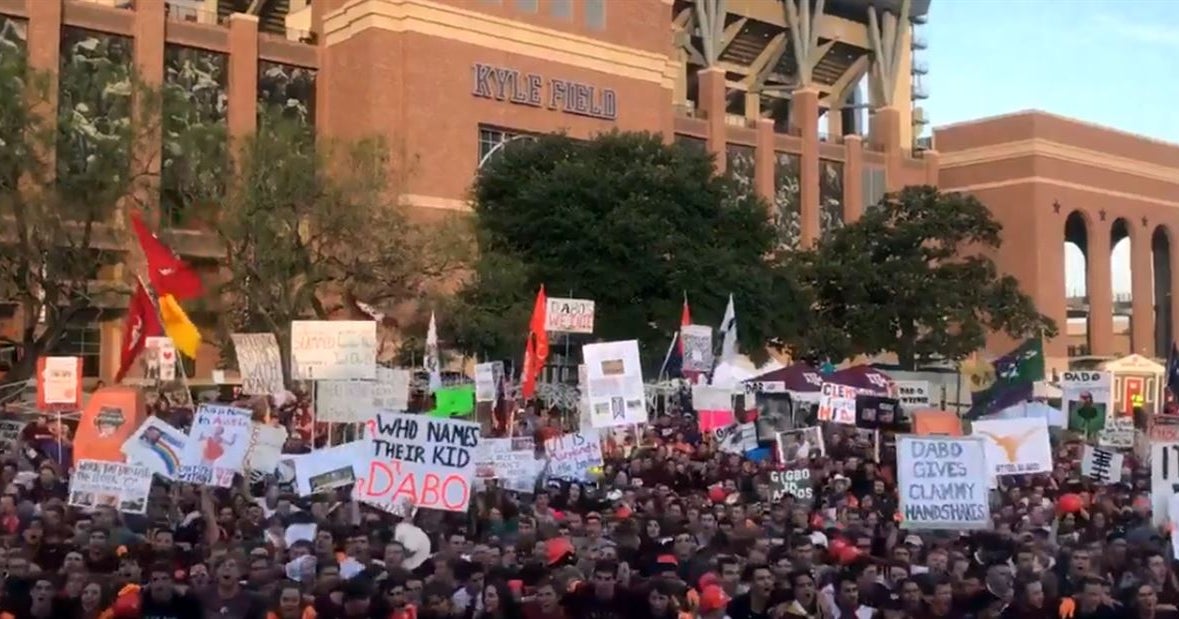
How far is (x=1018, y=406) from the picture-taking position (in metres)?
22.7

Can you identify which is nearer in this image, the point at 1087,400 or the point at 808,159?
the point at 1087,400

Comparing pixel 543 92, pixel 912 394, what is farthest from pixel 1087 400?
pixel 543 92

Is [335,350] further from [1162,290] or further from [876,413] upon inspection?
[1162,290]

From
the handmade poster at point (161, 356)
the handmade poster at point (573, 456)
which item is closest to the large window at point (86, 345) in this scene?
the handmade poster at point (161, 356)

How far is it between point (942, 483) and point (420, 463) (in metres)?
4.20

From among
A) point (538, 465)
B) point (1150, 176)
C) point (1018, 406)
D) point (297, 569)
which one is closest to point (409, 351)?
point (1018, 406)

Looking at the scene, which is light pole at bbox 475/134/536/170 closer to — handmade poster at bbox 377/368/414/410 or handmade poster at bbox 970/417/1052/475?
handmade poster at bbox 377/368/414/410

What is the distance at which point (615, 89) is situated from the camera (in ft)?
168

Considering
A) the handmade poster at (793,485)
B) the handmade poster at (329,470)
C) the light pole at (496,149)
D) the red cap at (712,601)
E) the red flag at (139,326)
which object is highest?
the light pole at (496,149)

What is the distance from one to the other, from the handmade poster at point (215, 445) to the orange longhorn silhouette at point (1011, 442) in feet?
24.8

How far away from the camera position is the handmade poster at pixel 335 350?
20688mm

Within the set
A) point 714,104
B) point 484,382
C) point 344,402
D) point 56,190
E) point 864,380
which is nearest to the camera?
point 344,402

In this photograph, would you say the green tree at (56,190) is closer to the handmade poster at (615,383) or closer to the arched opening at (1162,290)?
the handmade poster at (615,383)

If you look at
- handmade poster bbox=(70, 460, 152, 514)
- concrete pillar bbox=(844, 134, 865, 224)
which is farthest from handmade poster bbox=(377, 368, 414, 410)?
concrete pillar bbox=(844, 134, 865, 224)
